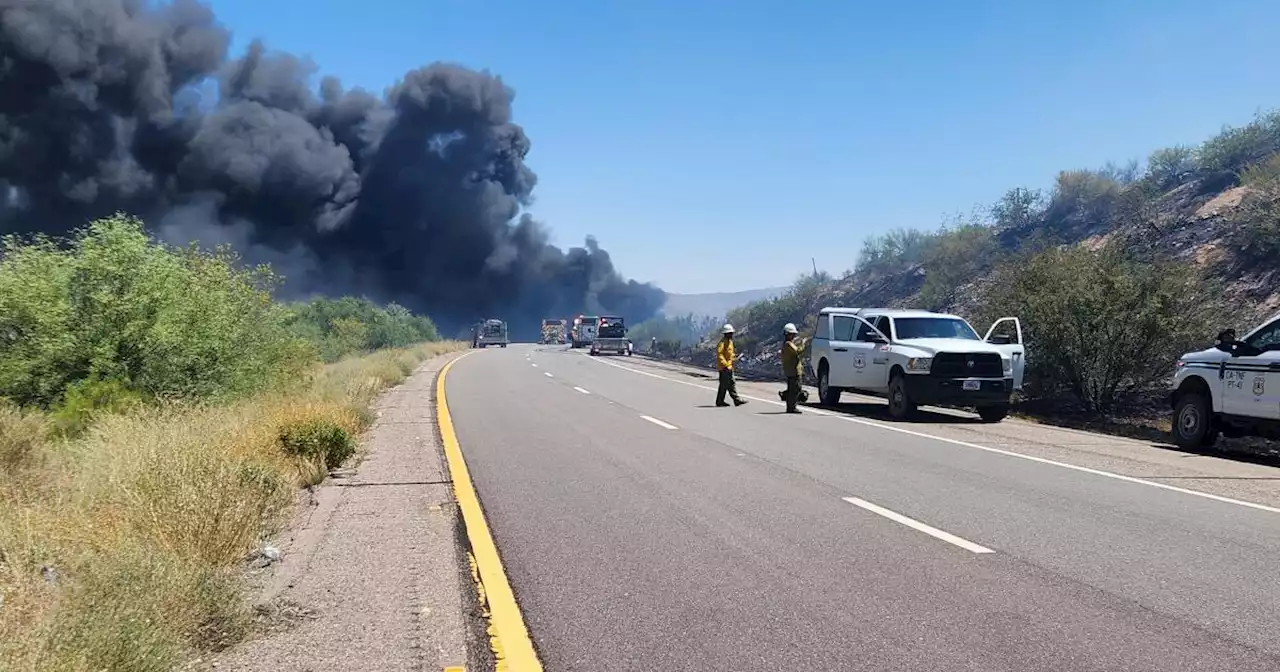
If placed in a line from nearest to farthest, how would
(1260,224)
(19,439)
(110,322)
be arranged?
1. (19,439)
2. (110,322)
3. (1260,224)

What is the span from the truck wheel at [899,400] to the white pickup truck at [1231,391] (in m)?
4.11

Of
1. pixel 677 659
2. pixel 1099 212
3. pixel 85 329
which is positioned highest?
pixel 1099 212

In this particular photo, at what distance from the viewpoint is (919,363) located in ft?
55.3

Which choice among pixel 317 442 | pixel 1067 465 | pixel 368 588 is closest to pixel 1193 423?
pixel 1067 465

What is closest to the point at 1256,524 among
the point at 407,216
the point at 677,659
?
the point at 677,659

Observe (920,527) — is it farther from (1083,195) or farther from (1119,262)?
(1083,195)

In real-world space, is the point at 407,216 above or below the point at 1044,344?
above

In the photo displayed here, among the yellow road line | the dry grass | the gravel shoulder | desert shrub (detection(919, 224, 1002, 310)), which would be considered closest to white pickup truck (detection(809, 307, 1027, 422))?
the yellow road line

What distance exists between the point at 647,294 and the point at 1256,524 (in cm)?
12496

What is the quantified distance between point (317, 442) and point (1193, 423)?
11.1m

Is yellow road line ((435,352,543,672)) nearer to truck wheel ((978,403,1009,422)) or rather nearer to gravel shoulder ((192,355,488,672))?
gravel shoulder ((192,355,488,672))

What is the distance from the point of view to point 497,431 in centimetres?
1478

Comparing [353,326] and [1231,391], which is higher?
[353,326]

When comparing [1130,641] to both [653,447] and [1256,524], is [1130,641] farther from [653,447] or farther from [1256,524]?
[653,447]
